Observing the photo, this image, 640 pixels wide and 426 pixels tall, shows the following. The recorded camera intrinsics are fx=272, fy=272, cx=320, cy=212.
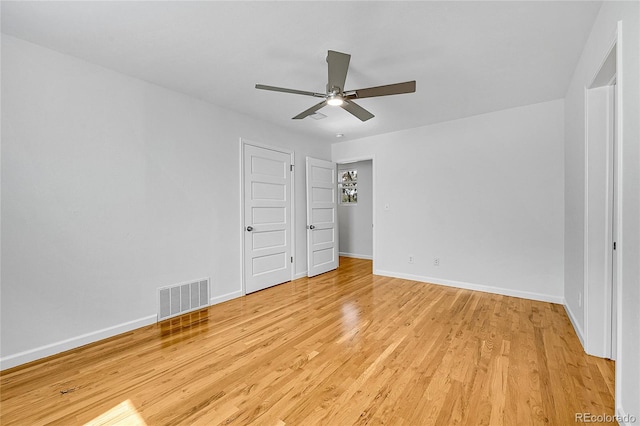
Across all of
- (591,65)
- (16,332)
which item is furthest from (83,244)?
(591,65)

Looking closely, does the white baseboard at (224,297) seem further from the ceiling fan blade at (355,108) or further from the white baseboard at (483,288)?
the ceiling fan blade at (355,108)

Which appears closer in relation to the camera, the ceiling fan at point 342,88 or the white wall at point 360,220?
the ceiling fan at point 342,88

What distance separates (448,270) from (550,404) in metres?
2.62

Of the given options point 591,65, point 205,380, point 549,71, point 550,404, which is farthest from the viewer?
point 549,71

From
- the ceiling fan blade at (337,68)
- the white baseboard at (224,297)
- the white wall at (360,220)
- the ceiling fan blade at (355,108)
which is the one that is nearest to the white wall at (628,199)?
the ceiling fan blade at (337,68)

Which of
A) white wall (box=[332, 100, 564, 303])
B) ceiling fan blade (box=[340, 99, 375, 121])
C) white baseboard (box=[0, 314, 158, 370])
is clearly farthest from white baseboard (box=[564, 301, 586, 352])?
white baseboard (box=[0, 314, 158, 370])

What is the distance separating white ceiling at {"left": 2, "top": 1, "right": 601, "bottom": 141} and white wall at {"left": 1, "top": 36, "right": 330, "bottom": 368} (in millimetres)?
304

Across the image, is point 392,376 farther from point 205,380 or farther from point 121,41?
point 121,41

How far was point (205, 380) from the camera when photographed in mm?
1950

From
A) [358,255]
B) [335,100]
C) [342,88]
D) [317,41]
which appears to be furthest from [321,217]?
[317,41]

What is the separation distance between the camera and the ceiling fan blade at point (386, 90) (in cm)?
209

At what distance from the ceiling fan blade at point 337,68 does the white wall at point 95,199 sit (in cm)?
199

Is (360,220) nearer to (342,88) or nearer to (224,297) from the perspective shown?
(224,297)

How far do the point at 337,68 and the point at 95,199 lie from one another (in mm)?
2478
